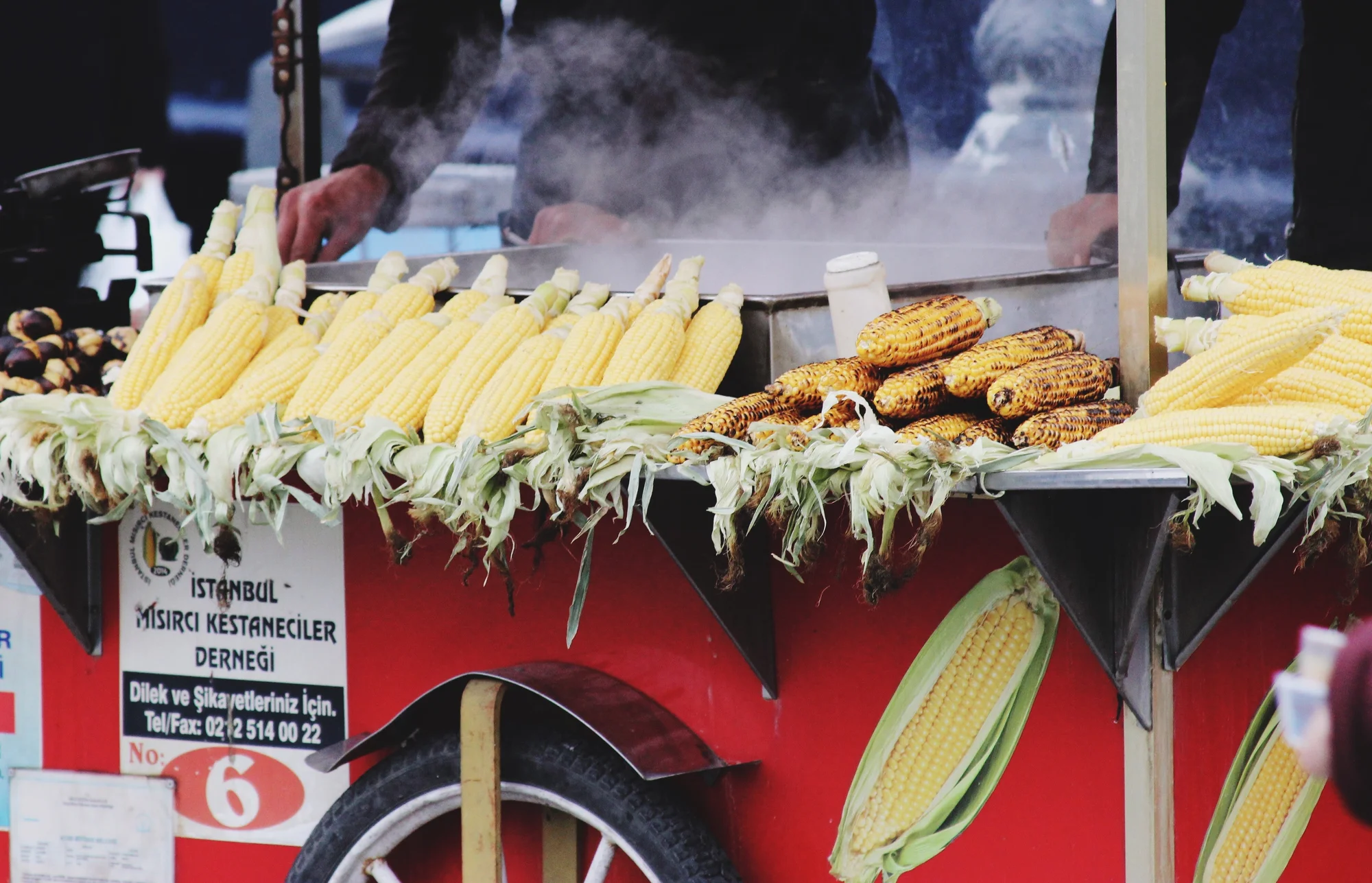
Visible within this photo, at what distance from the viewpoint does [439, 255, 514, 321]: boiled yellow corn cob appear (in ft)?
10.3

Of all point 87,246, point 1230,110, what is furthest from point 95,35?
point 1230,110

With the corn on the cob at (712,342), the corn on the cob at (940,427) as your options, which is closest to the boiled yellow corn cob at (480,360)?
the corn on the cob at (712,342)

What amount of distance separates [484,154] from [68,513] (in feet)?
10.5

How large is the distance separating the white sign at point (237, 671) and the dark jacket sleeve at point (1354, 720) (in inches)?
86.8

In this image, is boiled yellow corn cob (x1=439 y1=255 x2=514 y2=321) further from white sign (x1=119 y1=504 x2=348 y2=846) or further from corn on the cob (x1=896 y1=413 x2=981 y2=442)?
corn on the cob (x1=896 y1=413 x2=981 y2=442)

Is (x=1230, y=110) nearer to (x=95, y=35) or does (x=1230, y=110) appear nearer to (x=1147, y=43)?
(x=1147, y=43)

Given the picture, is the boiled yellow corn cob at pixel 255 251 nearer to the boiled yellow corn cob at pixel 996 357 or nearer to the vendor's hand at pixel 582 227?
the vendor's hand at pixel 582 227

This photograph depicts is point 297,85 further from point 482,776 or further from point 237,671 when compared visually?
point 482,776

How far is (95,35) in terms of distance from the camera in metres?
5.83

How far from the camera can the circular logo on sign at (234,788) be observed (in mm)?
3086

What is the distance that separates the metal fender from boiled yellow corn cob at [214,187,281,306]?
1108 millimetres

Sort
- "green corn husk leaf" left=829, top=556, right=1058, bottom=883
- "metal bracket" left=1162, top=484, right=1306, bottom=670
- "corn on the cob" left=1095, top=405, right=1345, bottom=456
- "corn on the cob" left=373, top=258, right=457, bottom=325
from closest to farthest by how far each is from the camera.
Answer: "corn on the cob" left=1095, top=405, right=1345, bottom=456, "metal bracket" left=1162, top=484, right=1306, bottom=670, "green corn husk leaf" left=829, top=556, right=1058, bottom=883, "corn on the cob" left=373, top=258, right=457, bottom=325

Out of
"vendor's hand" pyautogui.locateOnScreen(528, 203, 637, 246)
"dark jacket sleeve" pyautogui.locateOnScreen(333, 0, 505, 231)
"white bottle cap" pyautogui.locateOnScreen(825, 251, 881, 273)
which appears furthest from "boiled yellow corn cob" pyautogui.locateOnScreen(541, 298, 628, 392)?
"dark jacket sleeve" pyautogui.locateOnScreen(333, 0, 505, 231)

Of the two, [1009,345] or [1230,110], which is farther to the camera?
[1230,110]
